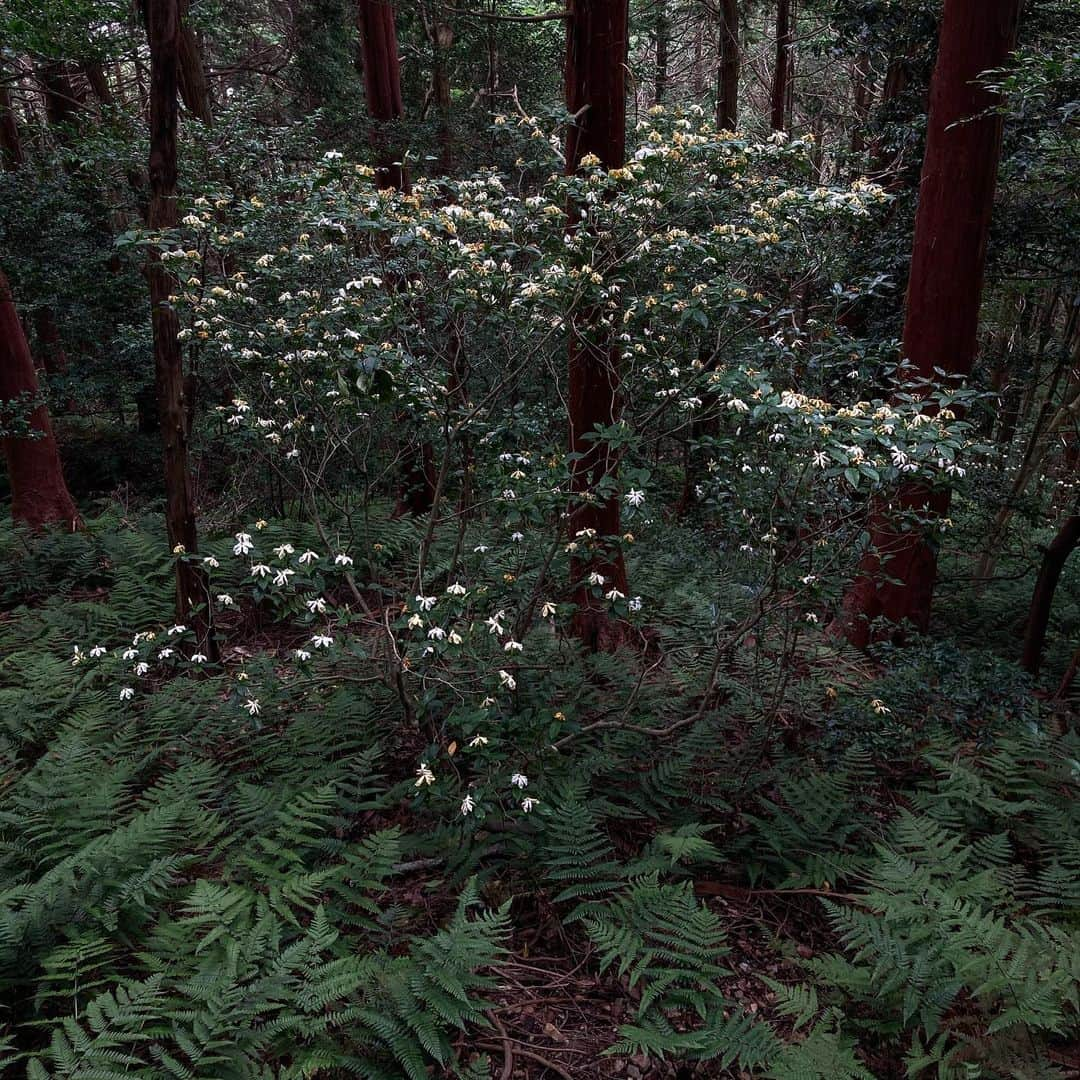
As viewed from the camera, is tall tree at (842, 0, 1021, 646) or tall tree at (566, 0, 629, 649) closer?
tall tree at (566, 0, 629, 649)

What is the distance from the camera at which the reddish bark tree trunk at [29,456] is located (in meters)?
7.70

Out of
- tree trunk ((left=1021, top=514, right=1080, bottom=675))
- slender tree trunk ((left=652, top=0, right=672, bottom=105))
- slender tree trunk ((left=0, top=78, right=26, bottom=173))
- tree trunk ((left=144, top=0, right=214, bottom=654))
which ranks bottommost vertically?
tree trunk ((left=1021, top=514, right=1080, bottom=675))

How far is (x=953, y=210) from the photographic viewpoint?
16.7ft

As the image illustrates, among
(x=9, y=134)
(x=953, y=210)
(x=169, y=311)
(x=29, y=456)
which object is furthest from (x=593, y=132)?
(x=9, y=134)

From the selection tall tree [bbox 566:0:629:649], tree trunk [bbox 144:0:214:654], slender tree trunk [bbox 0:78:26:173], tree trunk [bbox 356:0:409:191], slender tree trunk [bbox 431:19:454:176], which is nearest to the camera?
tree trunk [bbox 144:0:214:654]

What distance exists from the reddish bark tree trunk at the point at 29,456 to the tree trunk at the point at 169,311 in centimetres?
428

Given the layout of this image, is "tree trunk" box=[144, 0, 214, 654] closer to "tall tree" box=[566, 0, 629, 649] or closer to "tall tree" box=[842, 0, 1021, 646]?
"tall tree" box=[566, 0, 629, 649]

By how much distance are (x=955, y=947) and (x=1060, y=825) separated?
139 centimetres

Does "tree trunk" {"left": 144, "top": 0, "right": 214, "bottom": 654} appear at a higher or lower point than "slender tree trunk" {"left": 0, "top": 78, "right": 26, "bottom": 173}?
lower

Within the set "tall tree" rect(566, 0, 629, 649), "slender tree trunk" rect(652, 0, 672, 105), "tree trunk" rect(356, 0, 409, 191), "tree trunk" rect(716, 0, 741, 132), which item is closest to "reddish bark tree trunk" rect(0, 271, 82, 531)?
"tree trunk" rect(356, 0, 409, 191)

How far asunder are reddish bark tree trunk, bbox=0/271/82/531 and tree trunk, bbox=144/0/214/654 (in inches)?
168

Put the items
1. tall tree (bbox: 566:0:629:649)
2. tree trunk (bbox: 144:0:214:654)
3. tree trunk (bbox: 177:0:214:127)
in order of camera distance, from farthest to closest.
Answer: tree trunk (bbox: 177:0:214:127)
tall tree (bbox: 566:0:629:649)
tree trunk (bbox: 144:0:214:654)

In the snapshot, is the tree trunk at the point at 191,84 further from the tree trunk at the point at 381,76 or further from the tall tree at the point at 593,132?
the tall tree at the point at 593,132

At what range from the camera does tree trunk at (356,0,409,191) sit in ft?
27.7
